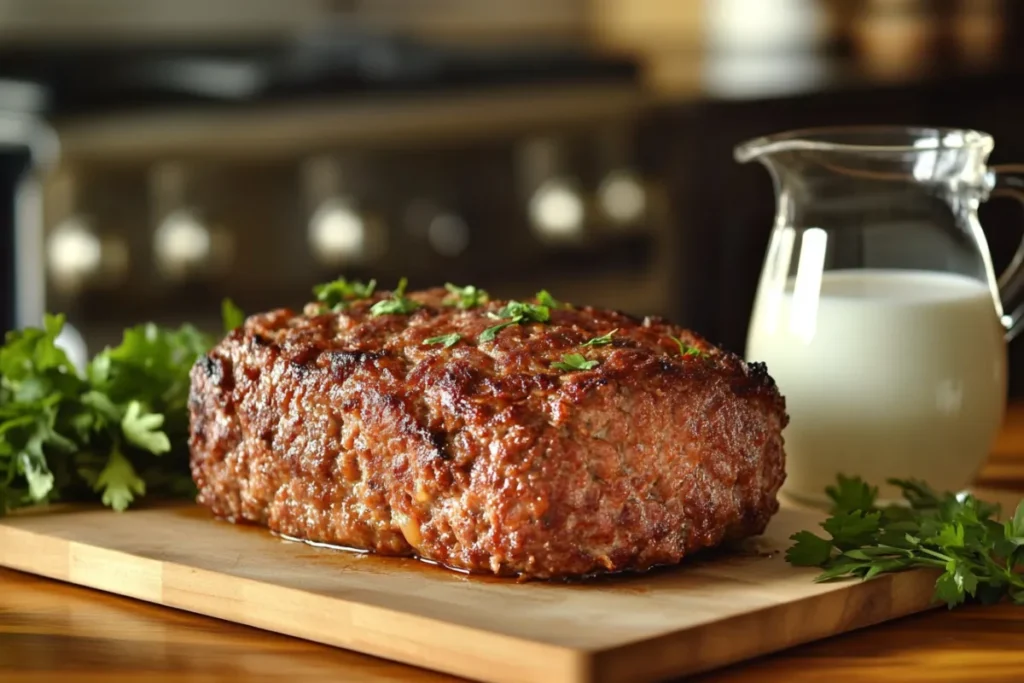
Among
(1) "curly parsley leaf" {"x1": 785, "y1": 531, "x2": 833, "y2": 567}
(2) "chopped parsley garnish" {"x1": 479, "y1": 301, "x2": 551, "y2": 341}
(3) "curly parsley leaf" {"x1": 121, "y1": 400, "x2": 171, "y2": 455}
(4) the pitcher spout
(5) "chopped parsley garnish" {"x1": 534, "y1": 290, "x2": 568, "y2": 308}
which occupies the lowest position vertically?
(1) "curly parsley leaf" {"x1": 785, "y1": 531, "x2": 833, "y2": 567}

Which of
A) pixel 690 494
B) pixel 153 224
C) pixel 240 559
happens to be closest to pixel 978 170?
pixel 690 494

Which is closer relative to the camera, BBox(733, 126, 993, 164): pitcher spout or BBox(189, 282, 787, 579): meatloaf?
BBox(189, 282, 787, 579): meatloaf

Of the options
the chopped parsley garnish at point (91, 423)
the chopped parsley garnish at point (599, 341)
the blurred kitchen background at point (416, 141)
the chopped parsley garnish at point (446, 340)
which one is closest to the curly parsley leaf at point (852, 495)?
the chopped parsley garnish at point (599, 341)

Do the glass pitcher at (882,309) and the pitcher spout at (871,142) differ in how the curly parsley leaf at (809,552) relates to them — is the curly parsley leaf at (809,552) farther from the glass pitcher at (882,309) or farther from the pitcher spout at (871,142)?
the pitcher spout at (871,142)

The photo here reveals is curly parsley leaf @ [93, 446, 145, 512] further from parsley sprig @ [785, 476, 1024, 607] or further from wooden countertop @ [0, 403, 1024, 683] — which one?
parsley sprig @ [785, 476, 1024, 607]

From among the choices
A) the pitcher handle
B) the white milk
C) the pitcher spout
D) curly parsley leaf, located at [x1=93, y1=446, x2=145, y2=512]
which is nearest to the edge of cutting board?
curly parsley leaf, located at [x1=93, y1=446, x2=145, y2=512]

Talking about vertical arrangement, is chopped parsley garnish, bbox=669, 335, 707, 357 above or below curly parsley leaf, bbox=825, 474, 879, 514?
above

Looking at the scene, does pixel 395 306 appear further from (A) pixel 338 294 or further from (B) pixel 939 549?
(B) pixel 939 549

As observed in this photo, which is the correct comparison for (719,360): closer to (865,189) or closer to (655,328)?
(655,328)
